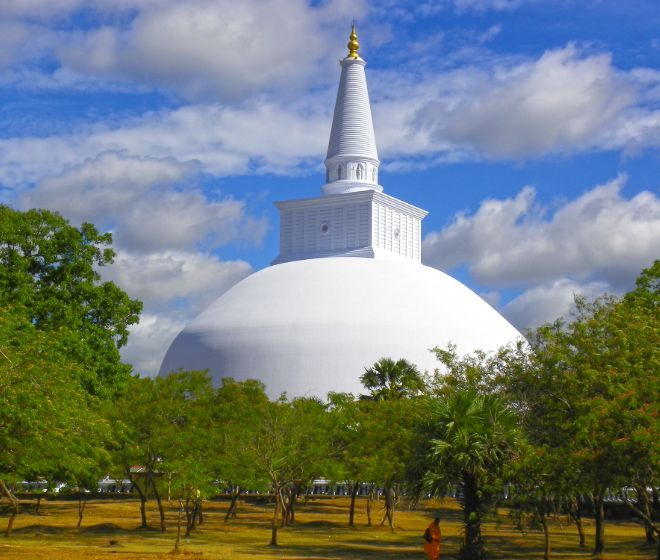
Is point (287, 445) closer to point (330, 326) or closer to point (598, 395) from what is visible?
point (598, 395)

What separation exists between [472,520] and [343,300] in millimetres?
38079

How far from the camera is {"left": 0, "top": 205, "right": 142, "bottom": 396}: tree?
38.9 m

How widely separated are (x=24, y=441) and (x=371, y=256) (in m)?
48.2

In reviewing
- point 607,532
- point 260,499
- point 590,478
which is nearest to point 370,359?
point 260,499

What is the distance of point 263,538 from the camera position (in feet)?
122

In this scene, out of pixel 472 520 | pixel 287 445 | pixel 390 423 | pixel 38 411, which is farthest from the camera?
pixel 390 423

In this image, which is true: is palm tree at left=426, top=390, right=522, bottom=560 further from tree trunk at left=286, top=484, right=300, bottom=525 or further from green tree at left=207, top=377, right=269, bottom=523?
tree trunk at left=286, top=484, right=300, bottom=525

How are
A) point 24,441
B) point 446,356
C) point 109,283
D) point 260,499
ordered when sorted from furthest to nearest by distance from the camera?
point 260,499 < point 109,283 < point 446,356 < point 24,441

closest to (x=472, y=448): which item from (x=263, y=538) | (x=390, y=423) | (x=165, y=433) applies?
(x=263, y=538)

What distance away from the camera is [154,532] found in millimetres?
38406

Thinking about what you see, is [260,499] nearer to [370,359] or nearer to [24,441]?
[370,359]

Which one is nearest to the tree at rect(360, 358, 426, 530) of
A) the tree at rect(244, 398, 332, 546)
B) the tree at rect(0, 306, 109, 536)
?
the tree at rect(244, 398, 332, 546)

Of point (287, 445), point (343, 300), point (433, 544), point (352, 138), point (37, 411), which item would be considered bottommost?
point (433, 544)

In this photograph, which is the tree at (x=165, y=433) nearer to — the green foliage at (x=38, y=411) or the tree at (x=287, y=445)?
the tree at (x=287, y=445)
